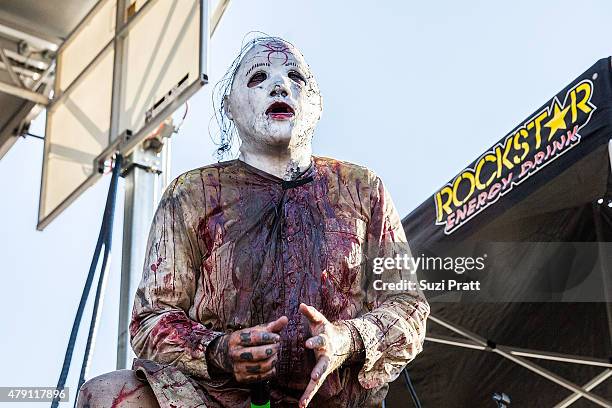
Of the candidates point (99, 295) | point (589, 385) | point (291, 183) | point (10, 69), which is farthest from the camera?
point (10, 69)

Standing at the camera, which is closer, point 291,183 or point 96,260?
point 291,183

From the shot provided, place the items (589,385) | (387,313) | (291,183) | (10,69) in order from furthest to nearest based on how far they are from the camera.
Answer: (10,69), (589,385), (291,183), (387,313)

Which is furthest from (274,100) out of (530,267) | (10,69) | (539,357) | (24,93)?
(24,93)

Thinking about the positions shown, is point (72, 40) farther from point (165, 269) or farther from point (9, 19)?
point (165, 269)

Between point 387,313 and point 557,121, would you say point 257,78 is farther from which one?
point 557,121

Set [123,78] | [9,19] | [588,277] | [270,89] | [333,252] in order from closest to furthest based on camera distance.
A: [333,252]
[270,89]
[588,277]
[123,78]
[9,19]

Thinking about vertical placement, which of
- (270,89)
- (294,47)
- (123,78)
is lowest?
(270,89)

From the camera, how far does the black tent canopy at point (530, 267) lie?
424cm

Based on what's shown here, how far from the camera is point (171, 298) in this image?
1.92m

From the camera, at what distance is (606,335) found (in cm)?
455

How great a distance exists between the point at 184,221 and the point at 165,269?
117 millimetres

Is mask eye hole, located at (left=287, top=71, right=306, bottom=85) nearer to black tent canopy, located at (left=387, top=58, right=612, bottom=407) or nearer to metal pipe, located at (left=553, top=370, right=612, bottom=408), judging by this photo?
black tent canopy, located at (left=387, top=58, right=612, bottom=407)

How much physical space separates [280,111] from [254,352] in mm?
602

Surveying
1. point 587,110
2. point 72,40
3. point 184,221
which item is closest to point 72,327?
point 184,221
